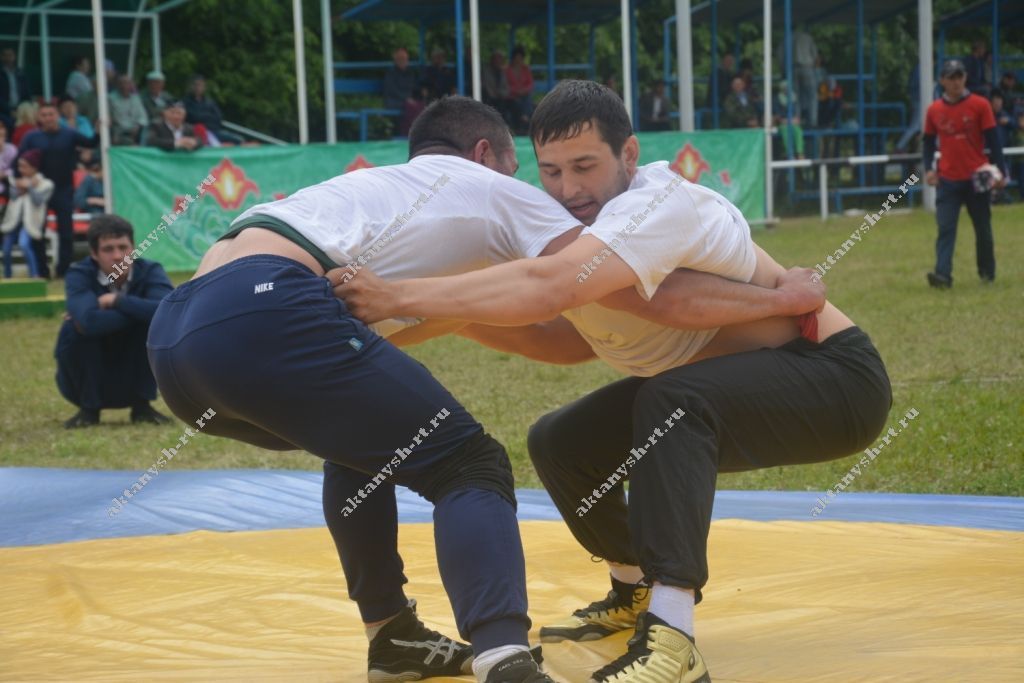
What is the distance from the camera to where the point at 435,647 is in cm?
298

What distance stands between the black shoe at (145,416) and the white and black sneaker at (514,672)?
528 cm

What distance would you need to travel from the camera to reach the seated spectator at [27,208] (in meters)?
14.0

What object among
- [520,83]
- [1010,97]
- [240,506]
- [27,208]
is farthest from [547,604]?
[1010,97]

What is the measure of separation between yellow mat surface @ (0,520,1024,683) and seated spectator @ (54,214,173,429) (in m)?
2.86

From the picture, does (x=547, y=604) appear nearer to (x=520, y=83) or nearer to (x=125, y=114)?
(x=125, y=114)

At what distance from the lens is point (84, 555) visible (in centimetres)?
424

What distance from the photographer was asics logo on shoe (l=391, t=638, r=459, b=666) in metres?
2.95

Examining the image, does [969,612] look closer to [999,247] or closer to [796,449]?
[796,449]

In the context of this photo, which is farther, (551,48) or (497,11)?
(497,11)

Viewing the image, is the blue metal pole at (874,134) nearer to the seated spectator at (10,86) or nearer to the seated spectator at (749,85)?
the seated spectator at (749,85)

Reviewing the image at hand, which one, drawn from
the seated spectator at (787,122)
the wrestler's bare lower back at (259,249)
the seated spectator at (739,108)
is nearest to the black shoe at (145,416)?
the wrestler's bare lower back at (259,249)

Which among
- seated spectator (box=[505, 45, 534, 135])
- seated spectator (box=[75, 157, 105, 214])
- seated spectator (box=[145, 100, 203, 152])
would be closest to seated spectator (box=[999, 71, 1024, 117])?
seated spectator (box=[505, 45, 534, 135])

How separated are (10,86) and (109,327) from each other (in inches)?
470

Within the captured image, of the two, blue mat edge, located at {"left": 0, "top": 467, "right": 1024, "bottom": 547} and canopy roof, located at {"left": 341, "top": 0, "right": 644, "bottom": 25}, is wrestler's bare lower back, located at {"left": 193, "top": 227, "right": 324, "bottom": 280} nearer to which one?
blue mat edge, located at {"left": 0, "top": 467, "right": 1024, "bottom": 547}
